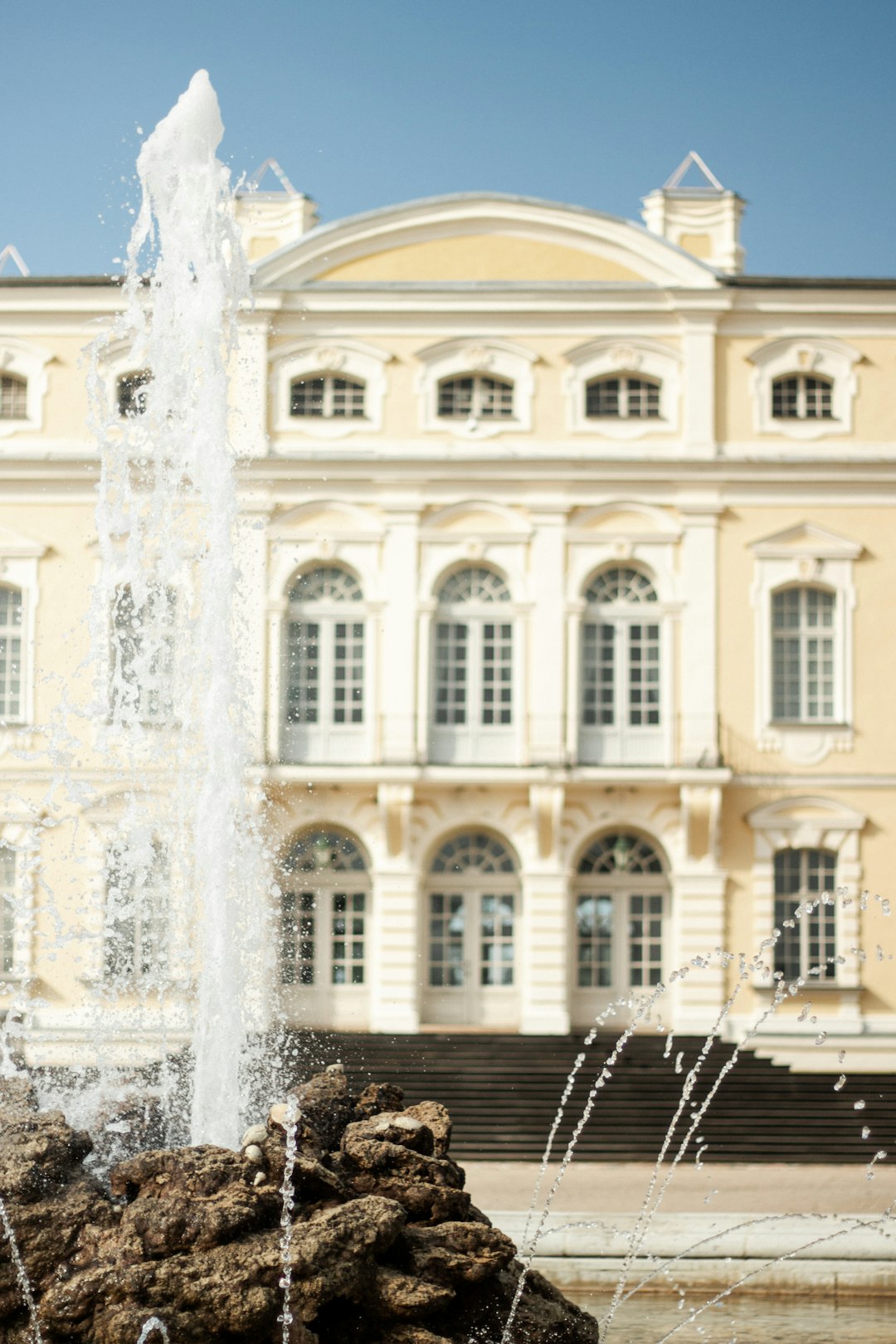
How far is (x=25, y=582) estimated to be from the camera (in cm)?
2594

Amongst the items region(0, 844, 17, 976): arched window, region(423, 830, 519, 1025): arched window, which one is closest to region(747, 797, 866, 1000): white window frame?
region(423, 830, 519, 1025): arched window

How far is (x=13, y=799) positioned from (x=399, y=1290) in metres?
17.9

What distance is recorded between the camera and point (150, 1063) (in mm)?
18125

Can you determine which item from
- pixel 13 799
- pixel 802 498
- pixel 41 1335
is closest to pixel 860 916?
pixel 802 498

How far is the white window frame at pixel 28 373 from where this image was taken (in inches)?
1028

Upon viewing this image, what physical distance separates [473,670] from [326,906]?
3.81 metres

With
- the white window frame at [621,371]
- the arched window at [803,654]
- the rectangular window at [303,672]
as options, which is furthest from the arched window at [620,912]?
the white window frame at [621,371]

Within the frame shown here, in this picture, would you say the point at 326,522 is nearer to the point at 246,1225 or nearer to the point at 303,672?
the point at 303,672

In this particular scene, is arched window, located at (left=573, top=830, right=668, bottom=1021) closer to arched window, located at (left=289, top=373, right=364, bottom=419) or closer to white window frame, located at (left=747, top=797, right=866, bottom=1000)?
white window frame, located at (left=747, top=797, right=866, bottom=1000)

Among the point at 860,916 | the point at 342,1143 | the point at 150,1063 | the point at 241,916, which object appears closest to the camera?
the point at 342,1143

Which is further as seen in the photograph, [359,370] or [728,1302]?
[359,370]

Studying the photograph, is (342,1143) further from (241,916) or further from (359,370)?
(359,370)

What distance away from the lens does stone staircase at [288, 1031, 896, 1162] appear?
2064 cm

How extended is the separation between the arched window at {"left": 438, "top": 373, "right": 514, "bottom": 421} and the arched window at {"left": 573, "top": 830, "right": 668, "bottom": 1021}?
20.0 feet
